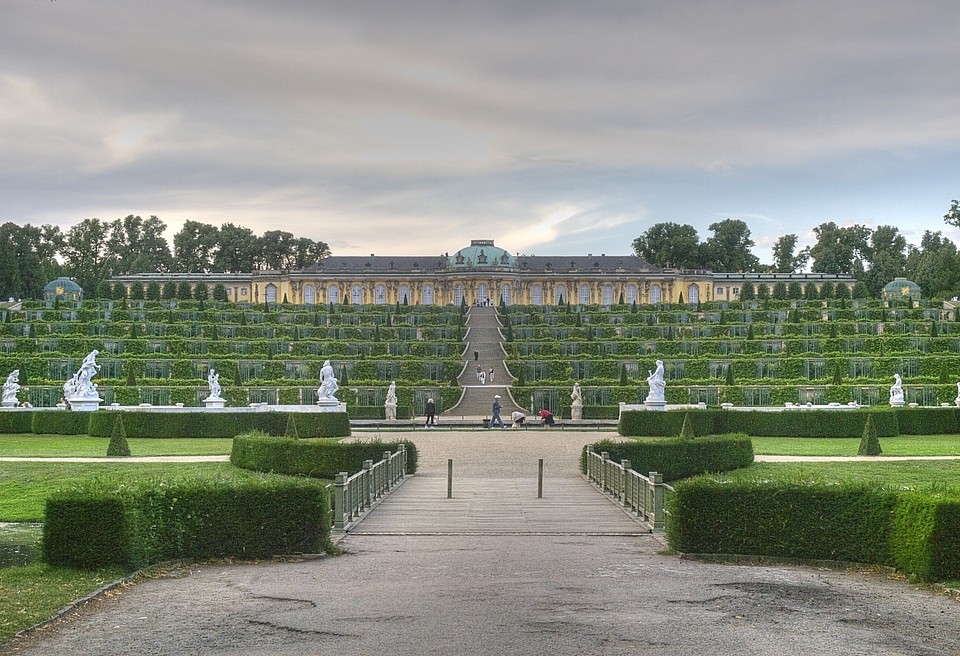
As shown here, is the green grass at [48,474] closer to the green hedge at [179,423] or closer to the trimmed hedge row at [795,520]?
the trimmed hedge row at [795,520]

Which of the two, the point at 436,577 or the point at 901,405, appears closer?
the point at 436,577

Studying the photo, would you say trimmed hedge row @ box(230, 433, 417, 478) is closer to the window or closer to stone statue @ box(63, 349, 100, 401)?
stone statue @ box(63, 349, 100, 401)

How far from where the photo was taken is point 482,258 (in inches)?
4609

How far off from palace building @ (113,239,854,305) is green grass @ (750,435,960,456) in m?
80.1

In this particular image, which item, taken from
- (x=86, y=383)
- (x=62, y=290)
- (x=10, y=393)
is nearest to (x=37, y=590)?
(x=86, y=383)

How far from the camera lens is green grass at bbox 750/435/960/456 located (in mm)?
27609

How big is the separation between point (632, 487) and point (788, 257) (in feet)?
365

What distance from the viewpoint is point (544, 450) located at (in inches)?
1132

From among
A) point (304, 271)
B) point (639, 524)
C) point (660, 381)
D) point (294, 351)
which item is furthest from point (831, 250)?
point (639, 524)

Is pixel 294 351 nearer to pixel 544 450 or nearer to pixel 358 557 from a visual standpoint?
pixel 544 450

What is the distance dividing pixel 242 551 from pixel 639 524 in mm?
5598

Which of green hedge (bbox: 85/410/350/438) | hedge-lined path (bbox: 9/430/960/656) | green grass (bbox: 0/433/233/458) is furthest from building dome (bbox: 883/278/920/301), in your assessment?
hedge-lined path (bbox: 9/430/960/656)

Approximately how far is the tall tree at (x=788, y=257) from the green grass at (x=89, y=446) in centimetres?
9859

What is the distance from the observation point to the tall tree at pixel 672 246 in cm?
11731
